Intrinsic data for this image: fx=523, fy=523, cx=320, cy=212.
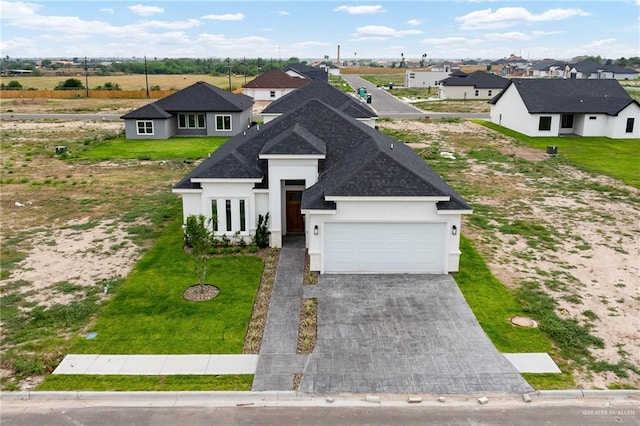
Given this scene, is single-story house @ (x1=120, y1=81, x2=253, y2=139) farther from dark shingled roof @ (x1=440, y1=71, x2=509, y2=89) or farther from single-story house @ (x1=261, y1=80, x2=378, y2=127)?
dark shingled roof @ (x1=440, y1=71, x2=509, y2=89)

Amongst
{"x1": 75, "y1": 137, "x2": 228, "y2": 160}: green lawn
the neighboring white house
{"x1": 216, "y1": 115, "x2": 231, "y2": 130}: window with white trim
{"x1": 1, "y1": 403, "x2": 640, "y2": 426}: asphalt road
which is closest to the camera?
{"x1": 1, "y1": 403, "x2": 640, "y2": 426}: asphalt road

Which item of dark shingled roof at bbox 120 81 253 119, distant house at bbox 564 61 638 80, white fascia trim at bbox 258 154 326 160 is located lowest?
white fascia trim at bbox 258 154 326 160

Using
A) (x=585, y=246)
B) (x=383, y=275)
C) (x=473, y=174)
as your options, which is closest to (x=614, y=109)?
(x=473, y=174)

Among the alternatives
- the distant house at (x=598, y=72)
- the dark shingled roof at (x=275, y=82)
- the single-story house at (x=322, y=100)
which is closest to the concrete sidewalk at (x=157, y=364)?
the single-story house at (x=322, y=100)

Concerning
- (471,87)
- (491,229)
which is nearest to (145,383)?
(491,229)

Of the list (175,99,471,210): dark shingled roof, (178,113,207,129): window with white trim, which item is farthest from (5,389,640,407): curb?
(178,113,207,129): window with white trim

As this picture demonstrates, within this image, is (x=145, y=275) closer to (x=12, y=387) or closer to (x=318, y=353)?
(x=12, y=387)
